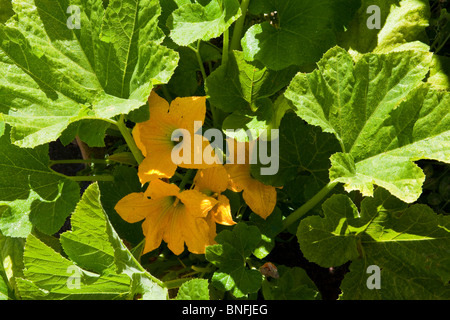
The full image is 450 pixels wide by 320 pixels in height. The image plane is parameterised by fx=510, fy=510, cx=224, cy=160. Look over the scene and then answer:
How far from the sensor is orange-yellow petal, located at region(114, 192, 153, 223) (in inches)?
42.8

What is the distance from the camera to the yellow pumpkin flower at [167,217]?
1.04 m

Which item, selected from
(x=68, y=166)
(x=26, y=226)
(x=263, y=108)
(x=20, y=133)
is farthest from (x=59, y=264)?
(x=68, y=166)

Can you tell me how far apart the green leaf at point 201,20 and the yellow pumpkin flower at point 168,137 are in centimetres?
13

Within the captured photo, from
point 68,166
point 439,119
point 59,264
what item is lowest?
point 68,166

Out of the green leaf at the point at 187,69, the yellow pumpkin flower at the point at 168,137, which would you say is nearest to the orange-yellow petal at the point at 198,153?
the yellow pumpkin flower at the point at 168,137

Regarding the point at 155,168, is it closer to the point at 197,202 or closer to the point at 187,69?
the point at 197,202

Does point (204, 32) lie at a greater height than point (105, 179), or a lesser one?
greater

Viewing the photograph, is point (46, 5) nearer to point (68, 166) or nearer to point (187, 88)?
point (187, 88)

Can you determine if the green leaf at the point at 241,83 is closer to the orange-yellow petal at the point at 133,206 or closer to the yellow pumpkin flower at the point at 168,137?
the yellow pumpkin flower at the point at 168,137

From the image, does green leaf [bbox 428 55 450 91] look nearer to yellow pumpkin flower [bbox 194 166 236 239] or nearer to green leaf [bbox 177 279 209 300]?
yellow pumpkin flower [bbox 194 166 236 239]

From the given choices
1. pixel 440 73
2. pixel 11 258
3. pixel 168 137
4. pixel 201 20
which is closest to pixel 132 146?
pixel 168 137

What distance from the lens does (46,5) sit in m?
1.05

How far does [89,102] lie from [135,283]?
0.39 metres

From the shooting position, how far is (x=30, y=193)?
1.14 metres
